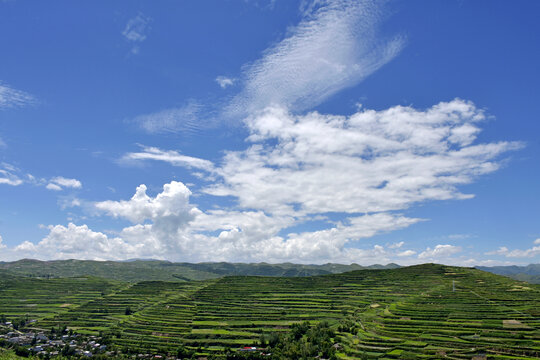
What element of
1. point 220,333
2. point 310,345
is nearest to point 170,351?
point 220,333

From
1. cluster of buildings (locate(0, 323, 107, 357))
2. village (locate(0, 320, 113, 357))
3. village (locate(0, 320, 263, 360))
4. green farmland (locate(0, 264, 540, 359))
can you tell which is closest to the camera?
green farmland (locate(0, 264, 540, 359))

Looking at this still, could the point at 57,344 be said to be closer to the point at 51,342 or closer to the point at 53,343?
the point at 53,343

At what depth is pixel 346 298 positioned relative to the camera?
198750 millimetres

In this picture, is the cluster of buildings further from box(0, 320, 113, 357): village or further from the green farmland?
the green farmland

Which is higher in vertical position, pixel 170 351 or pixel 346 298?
pixel 346 298

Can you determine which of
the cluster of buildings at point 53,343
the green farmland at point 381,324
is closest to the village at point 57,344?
the cluster of buildings at point 53,343

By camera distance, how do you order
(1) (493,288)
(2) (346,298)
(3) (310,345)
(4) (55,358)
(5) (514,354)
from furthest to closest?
(2) (346,298)
(1) (493,288)
(4) (55,358)
(3) (310,345)
(5) (514,354)

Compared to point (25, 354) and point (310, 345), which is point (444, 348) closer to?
point (310, 345)

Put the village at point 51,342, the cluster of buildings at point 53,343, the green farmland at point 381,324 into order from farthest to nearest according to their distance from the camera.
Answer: the cluster of buildings at point 53,343, the village at point 51,342, the green farmland at point 381,324

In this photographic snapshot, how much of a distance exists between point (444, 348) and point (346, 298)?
300ft

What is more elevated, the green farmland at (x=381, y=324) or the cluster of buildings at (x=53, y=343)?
the green farmland at (x=381, y=324)

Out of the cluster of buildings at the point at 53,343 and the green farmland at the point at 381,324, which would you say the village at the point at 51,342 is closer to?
the cluster of buildings at the point at 53,343

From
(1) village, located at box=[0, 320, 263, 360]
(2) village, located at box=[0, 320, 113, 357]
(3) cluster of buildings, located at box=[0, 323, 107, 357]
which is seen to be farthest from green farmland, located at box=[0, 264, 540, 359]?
(3) cluster of buildings, located at box=[0, 323, 107, 357]

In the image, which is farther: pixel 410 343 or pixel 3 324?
pixel 3 324
